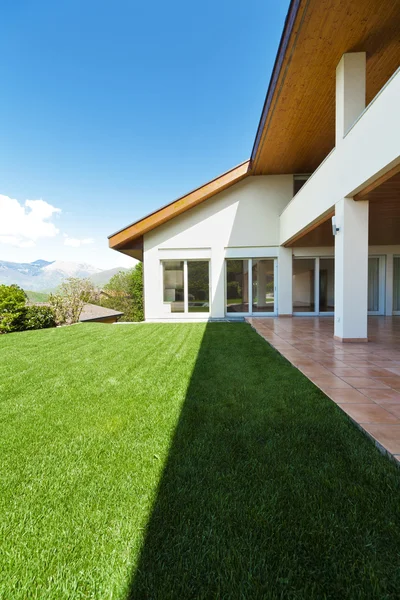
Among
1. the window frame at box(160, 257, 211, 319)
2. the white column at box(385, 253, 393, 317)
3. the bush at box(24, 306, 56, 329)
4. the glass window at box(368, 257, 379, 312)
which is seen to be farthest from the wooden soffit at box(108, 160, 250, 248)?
the white column at box(385, 253, 393, 317)

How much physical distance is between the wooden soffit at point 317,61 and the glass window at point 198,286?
15.6 feet

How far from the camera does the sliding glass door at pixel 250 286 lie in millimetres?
11695

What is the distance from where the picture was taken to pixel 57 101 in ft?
47.0

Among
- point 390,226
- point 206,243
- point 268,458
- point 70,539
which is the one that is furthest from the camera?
point 206,243

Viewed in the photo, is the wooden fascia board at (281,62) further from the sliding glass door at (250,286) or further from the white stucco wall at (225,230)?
the sliding glass door at (250,286)

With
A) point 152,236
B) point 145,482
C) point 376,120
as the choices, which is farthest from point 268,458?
point 152,236

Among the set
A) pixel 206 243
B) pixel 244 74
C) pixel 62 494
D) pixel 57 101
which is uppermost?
pixel 244 74

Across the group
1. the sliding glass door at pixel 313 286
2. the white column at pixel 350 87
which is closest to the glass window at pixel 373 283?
the sliding glass door at pixel 313 286

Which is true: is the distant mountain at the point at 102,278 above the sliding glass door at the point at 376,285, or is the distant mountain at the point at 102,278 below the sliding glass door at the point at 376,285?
above

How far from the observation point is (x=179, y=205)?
10805 mm

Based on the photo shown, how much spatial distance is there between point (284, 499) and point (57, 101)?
18598 millimetres

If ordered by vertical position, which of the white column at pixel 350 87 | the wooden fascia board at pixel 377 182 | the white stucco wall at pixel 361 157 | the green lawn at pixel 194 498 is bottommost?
the green lawn at pixel 194 498

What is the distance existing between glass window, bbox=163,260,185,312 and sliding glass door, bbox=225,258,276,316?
6.26 feet

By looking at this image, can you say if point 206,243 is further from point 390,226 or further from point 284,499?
point 284,499
